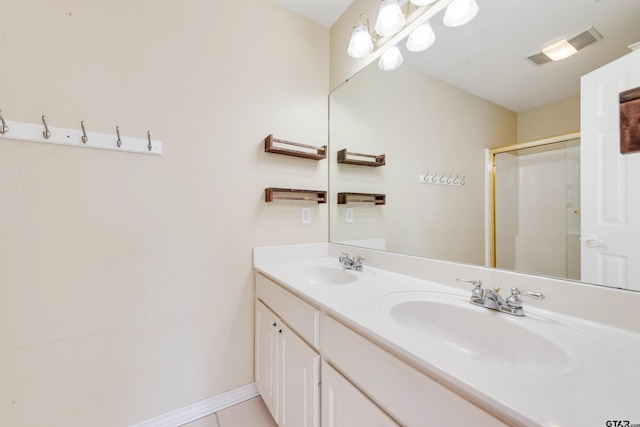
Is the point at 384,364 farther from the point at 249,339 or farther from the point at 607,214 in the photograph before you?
the point at 249,339

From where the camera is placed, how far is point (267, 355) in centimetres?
135

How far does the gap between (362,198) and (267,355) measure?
114 cm

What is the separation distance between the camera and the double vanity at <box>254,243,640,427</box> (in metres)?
0.45

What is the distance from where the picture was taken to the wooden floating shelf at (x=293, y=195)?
61.4 inches

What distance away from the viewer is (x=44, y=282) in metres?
1.07

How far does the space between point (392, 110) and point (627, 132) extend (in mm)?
1002

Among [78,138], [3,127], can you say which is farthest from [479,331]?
[3,127]

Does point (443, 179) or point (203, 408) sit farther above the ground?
point (443, 179)

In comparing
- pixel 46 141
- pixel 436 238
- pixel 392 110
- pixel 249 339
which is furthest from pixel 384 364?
pixel 46 141

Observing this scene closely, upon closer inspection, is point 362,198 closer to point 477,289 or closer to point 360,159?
point 360,159

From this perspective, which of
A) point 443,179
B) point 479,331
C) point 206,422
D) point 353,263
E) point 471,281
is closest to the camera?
point 479,331

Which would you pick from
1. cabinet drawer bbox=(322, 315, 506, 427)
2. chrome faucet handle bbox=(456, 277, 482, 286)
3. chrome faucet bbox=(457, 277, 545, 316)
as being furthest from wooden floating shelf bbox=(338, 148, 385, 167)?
cabinet drawer bbox=(322, 315, 506, 427)

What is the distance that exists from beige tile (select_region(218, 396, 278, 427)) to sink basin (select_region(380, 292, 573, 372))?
3.49 feet

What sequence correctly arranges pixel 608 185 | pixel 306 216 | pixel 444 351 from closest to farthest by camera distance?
pixel 444 351
pixel 608 185
pixel 306 216
